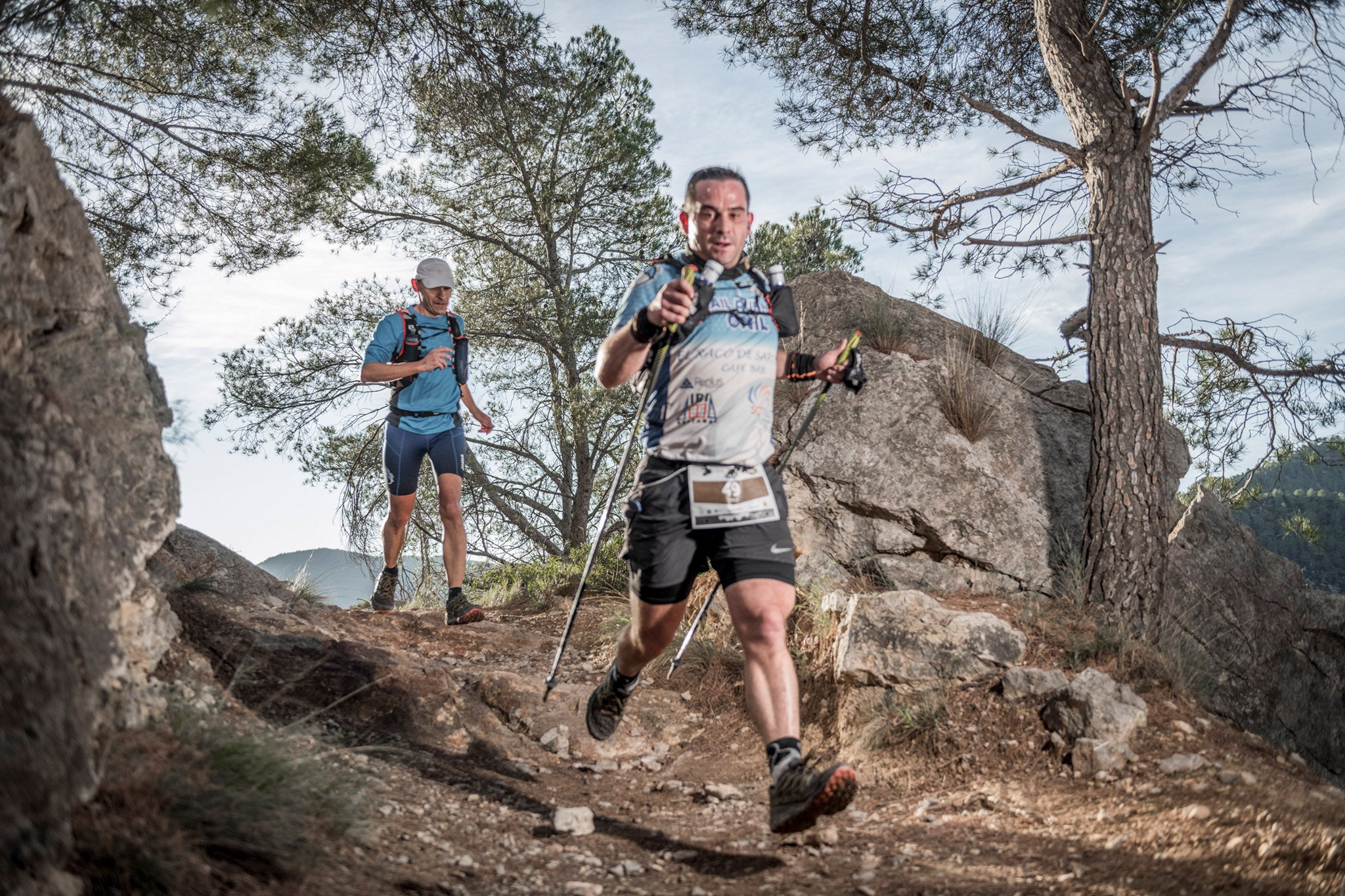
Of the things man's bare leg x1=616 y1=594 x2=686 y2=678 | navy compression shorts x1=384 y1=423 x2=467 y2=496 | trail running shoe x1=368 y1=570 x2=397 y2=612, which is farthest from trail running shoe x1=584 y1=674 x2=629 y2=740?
trail running shoe x1=368 y1=570 x2=397 y2=612

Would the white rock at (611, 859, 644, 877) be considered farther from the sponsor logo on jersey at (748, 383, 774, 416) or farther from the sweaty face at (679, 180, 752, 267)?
the sweaty face at (679, 180, 752, 267)

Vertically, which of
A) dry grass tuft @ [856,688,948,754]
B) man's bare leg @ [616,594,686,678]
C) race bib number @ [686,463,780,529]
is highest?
race bib number @ [686,463,780,529]

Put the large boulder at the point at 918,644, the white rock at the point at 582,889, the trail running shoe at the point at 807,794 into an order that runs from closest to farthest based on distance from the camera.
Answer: the trail running shoe at the point at 807,794, the white rock at the point at 582,889, the large boulder at the point at 918,644

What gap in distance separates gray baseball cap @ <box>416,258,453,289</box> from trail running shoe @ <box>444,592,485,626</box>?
2405 mm

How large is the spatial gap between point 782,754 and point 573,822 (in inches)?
42.2

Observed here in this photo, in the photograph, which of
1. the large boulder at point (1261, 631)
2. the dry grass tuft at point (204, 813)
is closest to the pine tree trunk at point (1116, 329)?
the large boulder at point (1261, 631)

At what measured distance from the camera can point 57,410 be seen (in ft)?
9.37

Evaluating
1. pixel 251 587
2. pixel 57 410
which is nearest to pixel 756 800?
pixel 57 410

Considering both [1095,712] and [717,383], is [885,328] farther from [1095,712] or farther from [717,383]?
[717,383]

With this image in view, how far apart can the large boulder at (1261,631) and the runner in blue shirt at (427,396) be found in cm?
513

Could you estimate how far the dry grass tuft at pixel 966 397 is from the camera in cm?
680

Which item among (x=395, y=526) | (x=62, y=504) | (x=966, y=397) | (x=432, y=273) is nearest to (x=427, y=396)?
(x=432, y=273)

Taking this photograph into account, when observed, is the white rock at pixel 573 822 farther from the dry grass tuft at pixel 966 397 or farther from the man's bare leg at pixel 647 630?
the dry grass tuft at pixel 966 397

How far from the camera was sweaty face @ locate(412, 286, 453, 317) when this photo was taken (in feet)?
22.0
